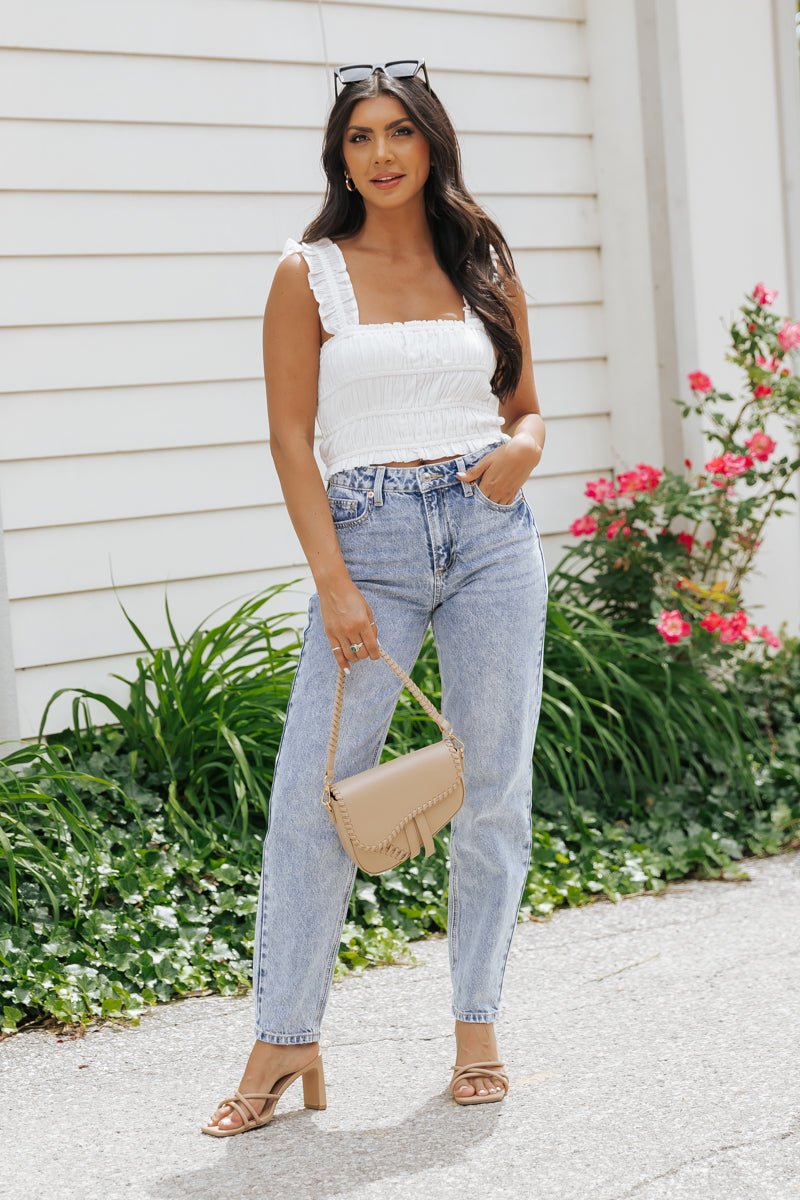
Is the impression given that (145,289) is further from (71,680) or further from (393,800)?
(393,800)

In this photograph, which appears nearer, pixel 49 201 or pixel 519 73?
pixel 49 201

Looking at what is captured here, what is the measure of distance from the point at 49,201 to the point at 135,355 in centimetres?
48

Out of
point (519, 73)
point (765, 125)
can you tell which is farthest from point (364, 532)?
point (765, 125)

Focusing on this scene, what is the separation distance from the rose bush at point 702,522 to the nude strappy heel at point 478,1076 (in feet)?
6.99

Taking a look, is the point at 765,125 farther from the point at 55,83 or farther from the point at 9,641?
the point at 9,641

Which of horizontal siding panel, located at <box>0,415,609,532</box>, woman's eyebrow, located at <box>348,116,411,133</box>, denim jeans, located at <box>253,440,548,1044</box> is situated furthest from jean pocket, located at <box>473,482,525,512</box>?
horizontal siding panel, located at <box>0,415,609,532</box>

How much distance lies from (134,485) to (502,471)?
6.17 ft

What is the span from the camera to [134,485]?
4004 mm

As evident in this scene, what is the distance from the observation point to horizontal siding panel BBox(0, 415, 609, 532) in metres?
3.85

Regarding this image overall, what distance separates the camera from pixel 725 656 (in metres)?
4.43

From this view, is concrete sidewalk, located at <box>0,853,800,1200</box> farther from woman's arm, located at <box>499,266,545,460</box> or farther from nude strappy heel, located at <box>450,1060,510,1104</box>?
woman's arm, located at <box>499,266,545,460</box>

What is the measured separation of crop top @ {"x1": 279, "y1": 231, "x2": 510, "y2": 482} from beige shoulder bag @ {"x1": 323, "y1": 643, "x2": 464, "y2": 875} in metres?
0.37

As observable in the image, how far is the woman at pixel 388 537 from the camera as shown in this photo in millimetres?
2348

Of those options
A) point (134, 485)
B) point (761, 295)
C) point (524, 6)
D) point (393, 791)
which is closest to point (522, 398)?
point (393, 791)
